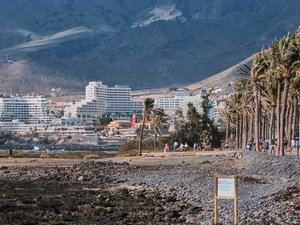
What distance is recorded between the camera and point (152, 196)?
1608 inches

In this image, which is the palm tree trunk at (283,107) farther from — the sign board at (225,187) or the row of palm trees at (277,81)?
the sign board at (225,187)

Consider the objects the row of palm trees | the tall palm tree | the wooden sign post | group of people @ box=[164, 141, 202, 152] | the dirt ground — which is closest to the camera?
the wooden sign post

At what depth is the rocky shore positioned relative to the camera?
32.0 meters

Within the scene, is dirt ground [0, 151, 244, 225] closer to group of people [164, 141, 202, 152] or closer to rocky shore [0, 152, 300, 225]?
rocky shore [0, 152, 300, 225]

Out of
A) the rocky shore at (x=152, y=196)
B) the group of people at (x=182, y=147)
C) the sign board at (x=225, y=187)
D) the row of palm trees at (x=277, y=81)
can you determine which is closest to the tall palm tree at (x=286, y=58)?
the row of palm trees at (x=277, y=81)

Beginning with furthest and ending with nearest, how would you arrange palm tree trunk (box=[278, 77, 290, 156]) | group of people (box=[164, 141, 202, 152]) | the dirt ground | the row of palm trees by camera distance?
group of people (box=[164, 141, 202, 152]), palm tree trunk (box=[278, 77, 290, 156]), the row of palm trees, the dirt ground

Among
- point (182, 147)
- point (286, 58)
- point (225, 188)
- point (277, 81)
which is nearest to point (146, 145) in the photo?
point (182, 147)

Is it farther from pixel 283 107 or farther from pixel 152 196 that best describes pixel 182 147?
pixel 152 196

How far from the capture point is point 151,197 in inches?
1592

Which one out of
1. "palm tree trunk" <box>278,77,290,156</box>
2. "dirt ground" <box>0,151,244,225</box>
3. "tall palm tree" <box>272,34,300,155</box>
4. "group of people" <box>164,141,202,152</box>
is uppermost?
"tall palm tree" <box>272,34,300,155</box>

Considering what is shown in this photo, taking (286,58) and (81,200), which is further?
(286,58)

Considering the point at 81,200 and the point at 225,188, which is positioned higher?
the point at 225,188

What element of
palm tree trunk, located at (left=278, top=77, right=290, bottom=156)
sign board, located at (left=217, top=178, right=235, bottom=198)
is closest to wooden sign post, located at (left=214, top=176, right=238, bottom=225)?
sign board, located at (left=217, top=178, right=235, bottom=198)

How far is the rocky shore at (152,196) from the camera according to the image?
105ft
